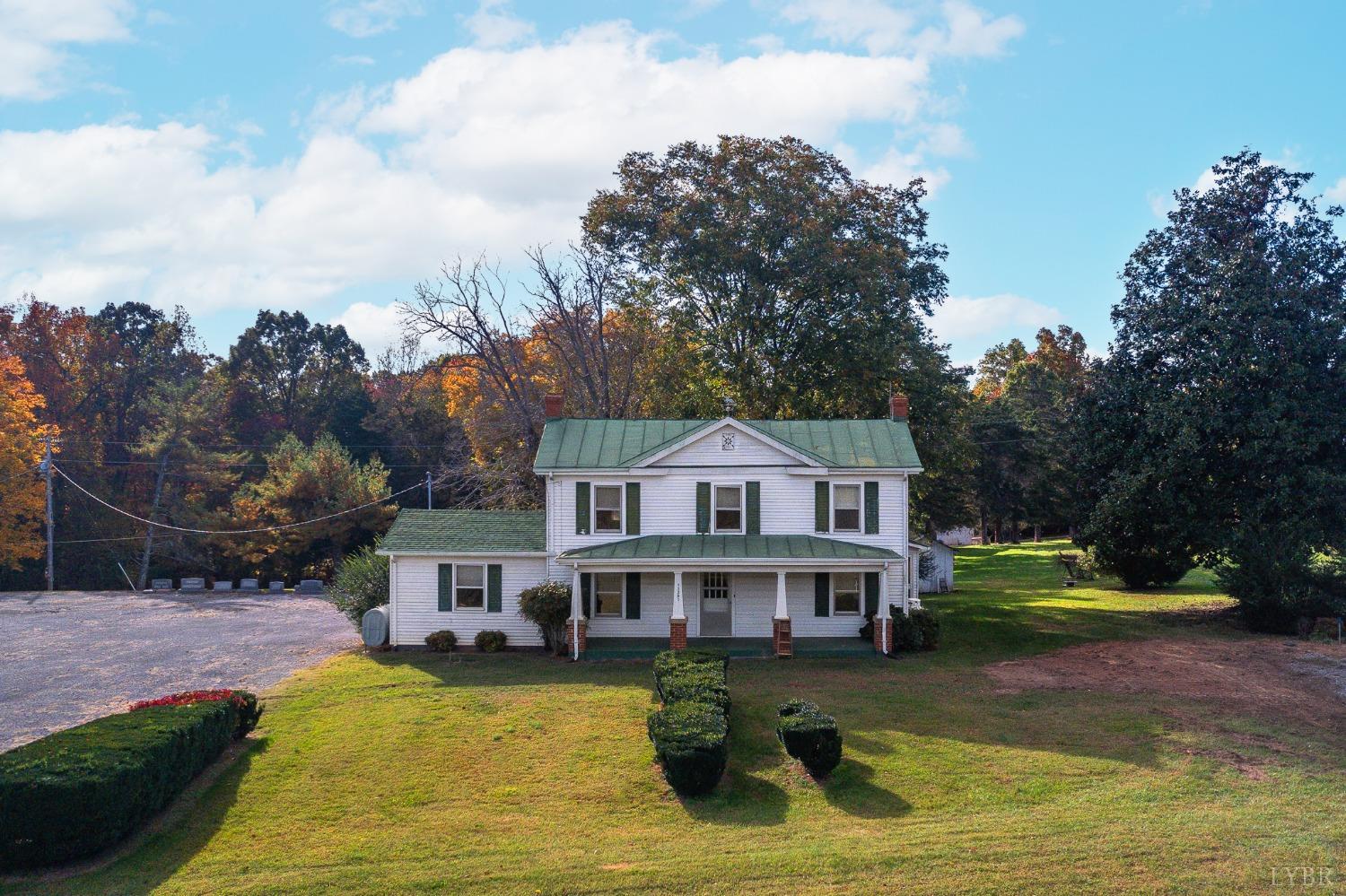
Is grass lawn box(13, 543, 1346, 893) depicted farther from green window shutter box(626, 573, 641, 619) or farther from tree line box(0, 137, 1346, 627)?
Answer: tree line box(0, 137, 1346, 627)

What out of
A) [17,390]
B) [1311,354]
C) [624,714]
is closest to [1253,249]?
[1311,354]

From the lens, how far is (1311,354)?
1127 inches

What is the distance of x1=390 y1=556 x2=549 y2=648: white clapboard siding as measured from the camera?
26.7 m

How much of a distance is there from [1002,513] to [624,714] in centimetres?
4574

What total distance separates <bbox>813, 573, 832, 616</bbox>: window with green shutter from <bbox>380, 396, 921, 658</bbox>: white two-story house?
2 cm

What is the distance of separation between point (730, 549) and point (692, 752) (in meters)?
12.1

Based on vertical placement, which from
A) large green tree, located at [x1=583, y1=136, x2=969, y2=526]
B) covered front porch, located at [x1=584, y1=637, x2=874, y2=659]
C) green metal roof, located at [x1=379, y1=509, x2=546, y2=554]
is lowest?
covered front porch, located at [x1=584, y1=637, x2=874, y2=659]

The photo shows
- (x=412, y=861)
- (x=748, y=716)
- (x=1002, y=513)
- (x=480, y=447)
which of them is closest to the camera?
(x=412, y=861)

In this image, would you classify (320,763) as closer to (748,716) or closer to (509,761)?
(509,761)

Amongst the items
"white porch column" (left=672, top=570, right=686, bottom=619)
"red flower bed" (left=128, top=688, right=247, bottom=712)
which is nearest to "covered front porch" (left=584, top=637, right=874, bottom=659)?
"white porch column" (left=672, top=570, right=686, bottom=619)

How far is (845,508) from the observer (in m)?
27.0

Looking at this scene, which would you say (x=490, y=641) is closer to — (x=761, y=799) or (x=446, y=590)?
(x=446, y=590)

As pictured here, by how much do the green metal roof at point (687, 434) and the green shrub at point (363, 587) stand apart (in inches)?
222

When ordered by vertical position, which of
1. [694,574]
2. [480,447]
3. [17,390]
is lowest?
[694,574]
